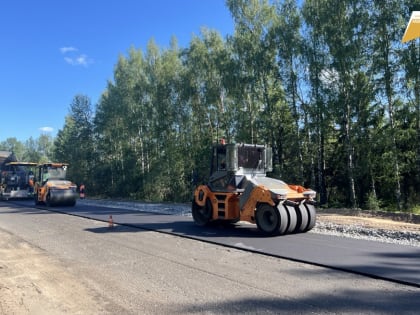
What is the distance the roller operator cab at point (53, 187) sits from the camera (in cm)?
1917

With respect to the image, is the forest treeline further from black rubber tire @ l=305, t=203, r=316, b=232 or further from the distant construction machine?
the distant construction machine

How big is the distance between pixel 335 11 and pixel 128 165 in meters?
21.7

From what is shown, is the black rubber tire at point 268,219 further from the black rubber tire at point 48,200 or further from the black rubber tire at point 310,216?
the black rubber tire at point 48,200

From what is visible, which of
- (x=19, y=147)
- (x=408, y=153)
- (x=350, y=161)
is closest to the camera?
(x=408, y=153)

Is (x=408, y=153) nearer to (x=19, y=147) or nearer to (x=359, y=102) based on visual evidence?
(x=359, y=102)

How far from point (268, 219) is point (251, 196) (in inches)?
28.0

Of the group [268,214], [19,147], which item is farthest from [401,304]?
[19,147]

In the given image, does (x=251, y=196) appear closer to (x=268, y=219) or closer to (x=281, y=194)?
(x=268, y=219)

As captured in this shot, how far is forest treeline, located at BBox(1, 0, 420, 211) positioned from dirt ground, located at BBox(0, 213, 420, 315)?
5376 mm

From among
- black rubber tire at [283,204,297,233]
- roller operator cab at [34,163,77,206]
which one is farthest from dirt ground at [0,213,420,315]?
roller operator cab at [34,163,77,206]

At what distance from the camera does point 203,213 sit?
11188 mm

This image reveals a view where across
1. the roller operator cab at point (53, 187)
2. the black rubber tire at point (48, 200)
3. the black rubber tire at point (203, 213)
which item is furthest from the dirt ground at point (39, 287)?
the black rubber tire at point (48, 200)

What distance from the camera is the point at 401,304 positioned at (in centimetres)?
454

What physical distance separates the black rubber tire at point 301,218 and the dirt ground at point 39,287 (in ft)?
18.2
